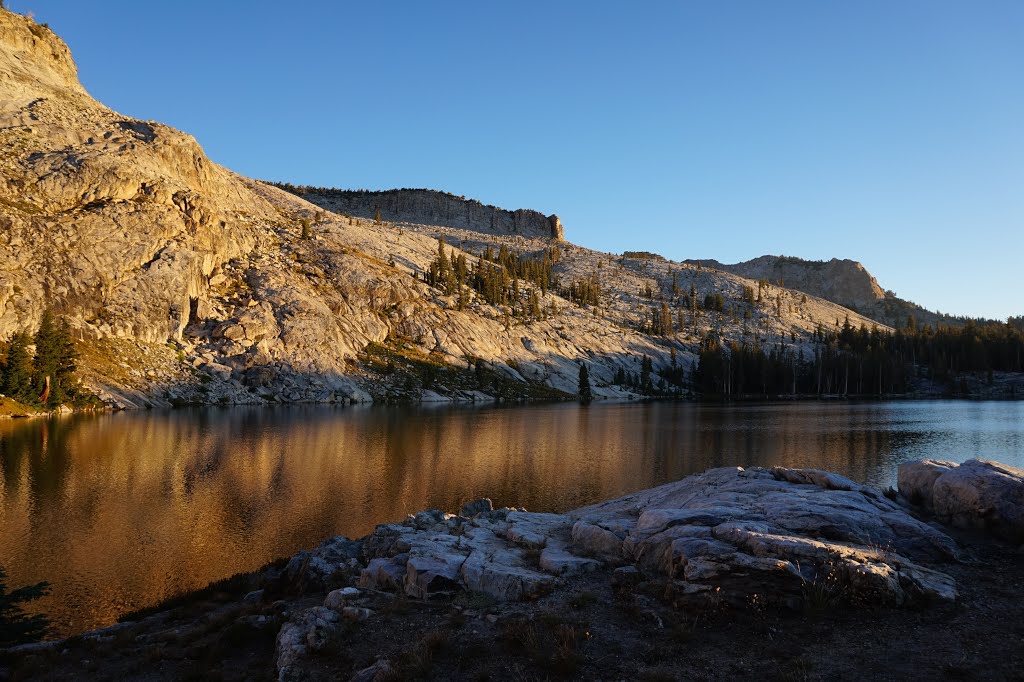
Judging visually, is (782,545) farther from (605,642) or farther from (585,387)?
(585,387)

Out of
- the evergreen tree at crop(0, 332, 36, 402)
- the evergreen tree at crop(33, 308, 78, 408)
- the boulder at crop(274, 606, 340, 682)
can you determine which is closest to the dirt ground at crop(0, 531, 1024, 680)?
the boulder at crop(274, 606, 340, 682)

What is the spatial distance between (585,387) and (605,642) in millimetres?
163479

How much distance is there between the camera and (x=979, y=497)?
20641 millimetres

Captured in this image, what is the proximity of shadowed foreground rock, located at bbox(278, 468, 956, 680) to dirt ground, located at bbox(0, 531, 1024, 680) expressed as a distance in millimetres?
551

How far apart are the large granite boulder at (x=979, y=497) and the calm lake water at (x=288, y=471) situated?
797 inches

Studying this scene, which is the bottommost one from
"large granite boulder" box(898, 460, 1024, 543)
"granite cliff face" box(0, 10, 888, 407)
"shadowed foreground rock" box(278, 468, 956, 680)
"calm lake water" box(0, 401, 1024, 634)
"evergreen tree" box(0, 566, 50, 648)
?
"calm lake water" box(0, 401, 1024, 634)

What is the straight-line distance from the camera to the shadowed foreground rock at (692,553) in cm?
1515

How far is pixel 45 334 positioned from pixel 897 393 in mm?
236283

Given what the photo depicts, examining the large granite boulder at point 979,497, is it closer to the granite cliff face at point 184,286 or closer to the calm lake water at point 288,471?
the calm lake water at point 288,471

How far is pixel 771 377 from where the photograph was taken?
656 ft

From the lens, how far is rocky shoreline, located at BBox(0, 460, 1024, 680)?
13.1m

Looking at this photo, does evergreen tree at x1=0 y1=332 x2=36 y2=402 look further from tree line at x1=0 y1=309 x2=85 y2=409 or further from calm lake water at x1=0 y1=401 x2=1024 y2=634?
calm lake water at x1=0 y1=401 x2=1024 y2=634

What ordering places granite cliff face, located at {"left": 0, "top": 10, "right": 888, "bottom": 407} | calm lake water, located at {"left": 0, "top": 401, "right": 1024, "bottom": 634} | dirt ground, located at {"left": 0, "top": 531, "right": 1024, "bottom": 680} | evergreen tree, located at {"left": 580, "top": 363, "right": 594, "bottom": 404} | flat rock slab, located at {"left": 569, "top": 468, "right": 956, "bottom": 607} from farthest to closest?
1. evergreen tree, located at {"left": 580, "top": 363, "right": 594, "bottom": 404}
2. granite cliff face, located at {"left": 0, "top": 10, "right": 888, "bottom": 407}
3. calm lake water, located at {"left": 0, "top": 401, "right": 1024, "bottom": 634}
4. flat rock slab, located at {"left": 569, "top": 468, "right": 956, "bottom": 607}
5. dirt ground, located at {"left": 0, "top": 531, "right": 1024, "bottom": 680}

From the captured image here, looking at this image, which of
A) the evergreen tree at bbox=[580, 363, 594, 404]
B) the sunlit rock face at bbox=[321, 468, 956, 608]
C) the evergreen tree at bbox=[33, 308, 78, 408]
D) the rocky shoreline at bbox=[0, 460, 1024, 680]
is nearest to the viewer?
the rocky shoreline at bbox=[0, 460, 1024, 680]
